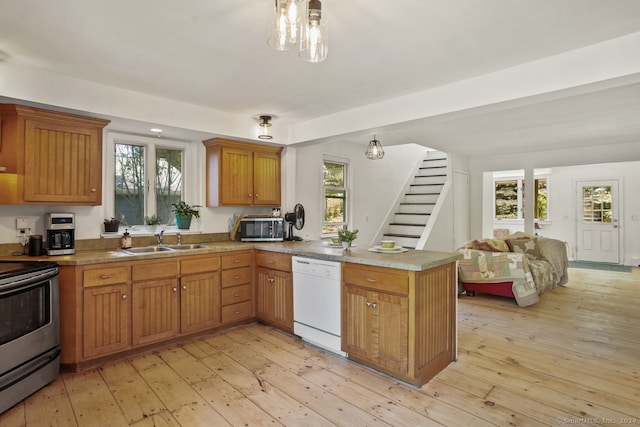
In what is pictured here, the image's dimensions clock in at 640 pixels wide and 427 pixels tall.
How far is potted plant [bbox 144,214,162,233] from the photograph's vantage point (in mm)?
3820

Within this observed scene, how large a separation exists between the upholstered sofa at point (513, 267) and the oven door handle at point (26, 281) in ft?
15.1

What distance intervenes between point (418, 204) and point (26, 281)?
6.07 m

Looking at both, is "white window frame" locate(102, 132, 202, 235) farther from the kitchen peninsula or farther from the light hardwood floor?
the light hardwood floor

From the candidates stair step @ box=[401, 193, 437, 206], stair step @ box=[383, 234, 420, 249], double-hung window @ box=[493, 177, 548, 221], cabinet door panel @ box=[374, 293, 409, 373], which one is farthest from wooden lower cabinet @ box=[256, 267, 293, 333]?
double-hung window @ box=[493, 177, 548, 221]

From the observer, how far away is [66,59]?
99.6 inches

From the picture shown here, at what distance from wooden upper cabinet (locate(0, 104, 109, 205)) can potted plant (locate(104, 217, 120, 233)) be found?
41 centimetres

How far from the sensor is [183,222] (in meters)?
3.99

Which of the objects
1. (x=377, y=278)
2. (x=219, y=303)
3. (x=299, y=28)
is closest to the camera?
(x=299, y=28)

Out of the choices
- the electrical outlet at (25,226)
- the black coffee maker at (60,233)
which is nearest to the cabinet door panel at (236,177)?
the black coffee maker at (60,233)

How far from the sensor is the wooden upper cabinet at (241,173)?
13.2 ft

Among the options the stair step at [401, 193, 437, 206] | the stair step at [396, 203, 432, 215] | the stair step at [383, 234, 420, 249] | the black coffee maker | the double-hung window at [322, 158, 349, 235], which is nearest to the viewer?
the black coffee maker

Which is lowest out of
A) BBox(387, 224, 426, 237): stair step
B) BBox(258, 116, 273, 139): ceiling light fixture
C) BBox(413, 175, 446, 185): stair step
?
BBox(387, 224, 426, 237): stair step

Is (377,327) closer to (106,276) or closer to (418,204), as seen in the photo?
(106,276)

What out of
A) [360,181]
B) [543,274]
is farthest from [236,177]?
[543,274]
